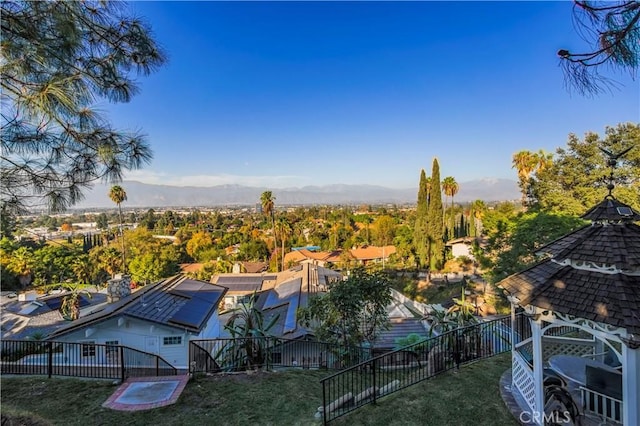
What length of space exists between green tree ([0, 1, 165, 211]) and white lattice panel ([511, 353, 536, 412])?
803cm

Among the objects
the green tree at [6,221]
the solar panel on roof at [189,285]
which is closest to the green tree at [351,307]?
the solar panel on roof at [189,285]

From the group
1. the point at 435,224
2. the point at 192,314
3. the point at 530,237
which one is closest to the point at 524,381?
the point at 192,314

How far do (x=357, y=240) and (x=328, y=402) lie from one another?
54.4m

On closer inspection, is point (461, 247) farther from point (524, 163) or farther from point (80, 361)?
point (80, 361)

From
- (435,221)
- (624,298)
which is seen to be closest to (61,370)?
(624,298)

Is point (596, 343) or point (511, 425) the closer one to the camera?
point (511, 425)

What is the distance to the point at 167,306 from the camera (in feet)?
40.7

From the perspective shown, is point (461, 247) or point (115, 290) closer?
point (115, 290)

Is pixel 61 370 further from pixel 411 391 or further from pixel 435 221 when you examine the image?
pixel 435 221

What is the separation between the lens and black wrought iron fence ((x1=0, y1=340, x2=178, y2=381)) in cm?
792

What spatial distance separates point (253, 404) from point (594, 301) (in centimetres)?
656

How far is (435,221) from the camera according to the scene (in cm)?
3656

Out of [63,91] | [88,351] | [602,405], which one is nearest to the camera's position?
[63,91]

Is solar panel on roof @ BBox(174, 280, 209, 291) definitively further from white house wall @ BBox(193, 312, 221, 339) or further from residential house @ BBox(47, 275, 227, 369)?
residential house @ BBox(47, 275, 227, 369)
